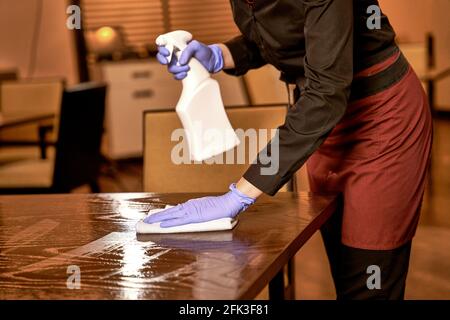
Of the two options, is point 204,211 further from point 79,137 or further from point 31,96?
point 31,96

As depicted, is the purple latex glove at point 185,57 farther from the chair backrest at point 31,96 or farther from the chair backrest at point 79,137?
the chair backrest at point 31,96

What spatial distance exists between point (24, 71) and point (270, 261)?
620 cm

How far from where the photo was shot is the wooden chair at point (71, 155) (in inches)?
124

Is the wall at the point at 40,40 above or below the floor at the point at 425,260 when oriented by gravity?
above

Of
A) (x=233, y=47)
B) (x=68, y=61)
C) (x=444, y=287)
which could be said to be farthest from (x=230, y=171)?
(x=68, y=61)

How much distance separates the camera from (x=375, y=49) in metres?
1.48

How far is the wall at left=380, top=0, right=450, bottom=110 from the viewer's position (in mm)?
7476

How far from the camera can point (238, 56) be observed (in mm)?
1750

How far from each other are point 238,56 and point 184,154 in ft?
1.44

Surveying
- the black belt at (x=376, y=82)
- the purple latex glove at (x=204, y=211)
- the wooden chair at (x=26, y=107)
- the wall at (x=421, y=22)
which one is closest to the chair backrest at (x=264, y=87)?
the wooden chair at (x=26, y=107)

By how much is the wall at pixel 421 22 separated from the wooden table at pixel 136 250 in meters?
6.37

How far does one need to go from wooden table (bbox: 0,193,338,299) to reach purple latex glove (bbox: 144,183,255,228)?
0.03 meters
